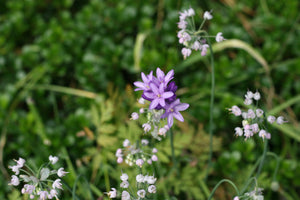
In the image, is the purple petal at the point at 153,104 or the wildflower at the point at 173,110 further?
the wildflower at the point at 173,110

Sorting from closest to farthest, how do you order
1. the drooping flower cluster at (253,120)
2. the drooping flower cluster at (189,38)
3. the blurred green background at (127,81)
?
Answer: the drooping flower cluster at (253,120), the drooping flower cluster at (189,38), the blurred green background at (127,81)

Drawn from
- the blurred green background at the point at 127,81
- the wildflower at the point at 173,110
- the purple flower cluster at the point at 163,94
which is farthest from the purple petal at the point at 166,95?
the blurred green background at the point at 127,81

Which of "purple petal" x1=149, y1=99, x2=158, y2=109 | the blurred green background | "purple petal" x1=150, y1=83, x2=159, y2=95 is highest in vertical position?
the blurred green background

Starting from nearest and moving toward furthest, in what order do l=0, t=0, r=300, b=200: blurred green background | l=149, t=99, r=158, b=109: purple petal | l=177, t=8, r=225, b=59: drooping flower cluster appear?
l=149, t=99, r=158, b=109: purple petal
l=177, t=8, r=225, b=59: drooping flower cluster
l=0, t=0, r=300, b=200: blurred green background

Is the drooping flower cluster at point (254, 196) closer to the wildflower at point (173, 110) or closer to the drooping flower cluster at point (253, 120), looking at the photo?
the drooping flower cluster at point (253, 120)

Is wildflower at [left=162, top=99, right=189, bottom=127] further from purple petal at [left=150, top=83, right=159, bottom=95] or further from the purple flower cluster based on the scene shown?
purple petal at [left=150, top=83, right=159, bottom=95]

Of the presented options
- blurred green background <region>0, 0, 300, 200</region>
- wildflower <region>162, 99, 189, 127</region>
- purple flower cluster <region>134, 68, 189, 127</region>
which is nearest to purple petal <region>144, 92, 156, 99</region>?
purple flower cluster <region>134, 68, 189, 127</region>

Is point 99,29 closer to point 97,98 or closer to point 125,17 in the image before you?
point 125,17

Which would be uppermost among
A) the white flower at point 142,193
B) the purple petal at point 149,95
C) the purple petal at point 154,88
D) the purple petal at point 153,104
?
the purple petal at point 154,88

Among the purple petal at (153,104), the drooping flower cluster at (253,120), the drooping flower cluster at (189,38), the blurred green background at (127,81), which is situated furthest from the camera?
the blurred green background at (127,81)
